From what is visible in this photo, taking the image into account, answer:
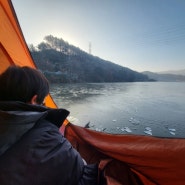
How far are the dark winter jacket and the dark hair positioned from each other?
0.07 meters

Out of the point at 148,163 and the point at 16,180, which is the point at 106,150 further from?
the point at 16,180

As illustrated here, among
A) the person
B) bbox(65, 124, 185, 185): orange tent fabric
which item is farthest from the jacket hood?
bbox(65, 124, 185, 185): orange tent fabric

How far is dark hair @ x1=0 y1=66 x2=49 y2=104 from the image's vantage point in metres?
0.80

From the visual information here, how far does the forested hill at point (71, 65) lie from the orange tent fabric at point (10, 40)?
21311 mm

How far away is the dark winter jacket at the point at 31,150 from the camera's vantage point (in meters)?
0.68

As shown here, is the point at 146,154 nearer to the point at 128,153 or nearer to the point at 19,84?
the point at 128,153

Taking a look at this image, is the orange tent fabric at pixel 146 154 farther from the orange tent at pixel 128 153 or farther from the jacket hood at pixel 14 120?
the jacket hood at pixel 14 120

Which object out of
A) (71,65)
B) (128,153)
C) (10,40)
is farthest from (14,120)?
(71,65)

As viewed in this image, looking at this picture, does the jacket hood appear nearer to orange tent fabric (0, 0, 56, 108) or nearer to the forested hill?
orange tent fabric (0, 0, 56, 108)

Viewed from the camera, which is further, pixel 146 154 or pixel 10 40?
pixel 10 40

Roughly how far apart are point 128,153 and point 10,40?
1462 millimetres

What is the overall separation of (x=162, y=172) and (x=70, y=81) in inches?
1077

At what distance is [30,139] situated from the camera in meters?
0.71

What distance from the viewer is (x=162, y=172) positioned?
124 centimetres
